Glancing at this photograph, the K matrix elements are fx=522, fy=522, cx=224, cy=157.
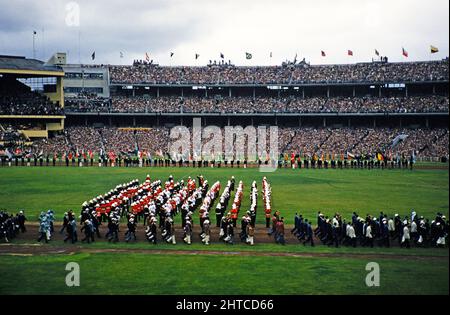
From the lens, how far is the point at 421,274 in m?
15.0

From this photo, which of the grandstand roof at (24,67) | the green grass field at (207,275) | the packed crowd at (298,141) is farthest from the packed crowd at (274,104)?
the green grass field at (207,275)

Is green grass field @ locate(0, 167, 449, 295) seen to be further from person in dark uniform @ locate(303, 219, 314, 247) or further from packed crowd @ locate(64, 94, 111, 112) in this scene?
packed crowd @ locate(64, 94, 111, 112)

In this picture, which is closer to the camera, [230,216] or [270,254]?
[270,254]

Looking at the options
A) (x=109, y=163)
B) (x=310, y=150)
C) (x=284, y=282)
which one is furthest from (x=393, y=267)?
(x=310, y=150)

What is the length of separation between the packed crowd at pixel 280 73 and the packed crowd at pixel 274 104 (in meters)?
2.65

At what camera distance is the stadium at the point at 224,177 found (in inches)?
627

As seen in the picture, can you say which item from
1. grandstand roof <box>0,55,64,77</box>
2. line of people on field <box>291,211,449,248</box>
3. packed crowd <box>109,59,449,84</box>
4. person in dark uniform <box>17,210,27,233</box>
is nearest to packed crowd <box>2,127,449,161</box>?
grandstand roof <box>0,55,64,77</box>

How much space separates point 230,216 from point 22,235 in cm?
846

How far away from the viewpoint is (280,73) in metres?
80.4

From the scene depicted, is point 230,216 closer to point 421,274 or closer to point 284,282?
point 284,282

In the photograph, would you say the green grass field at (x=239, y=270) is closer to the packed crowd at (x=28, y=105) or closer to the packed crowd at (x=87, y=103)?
the packed crowd at (x=28, y=105)

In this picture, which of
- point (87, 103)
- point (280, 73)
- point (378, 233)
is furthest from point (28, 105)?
point (378, 233)

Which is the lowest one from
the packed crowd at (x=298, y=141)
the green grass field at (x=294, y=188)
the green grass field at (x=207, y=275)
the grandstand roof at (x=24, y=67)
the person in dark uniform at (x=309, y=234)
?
the green grass field at (x=207, y=275)

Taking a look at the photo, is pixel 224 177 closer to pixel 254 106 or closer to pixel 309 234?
pixel 309 234
